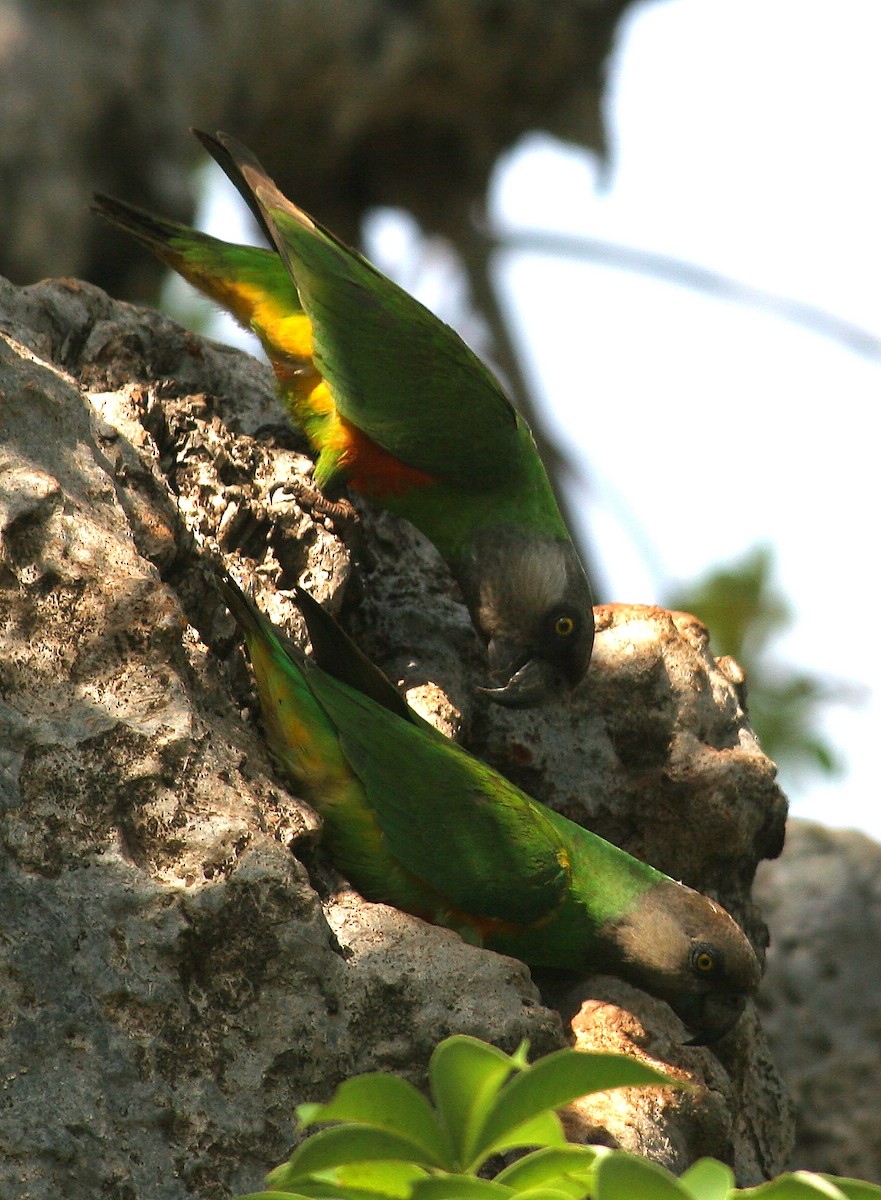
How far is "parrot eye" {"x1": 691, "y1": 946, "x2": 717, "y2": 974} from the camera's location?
3.64m

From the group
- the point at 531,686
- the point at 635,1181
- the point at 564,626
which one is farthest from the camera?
the point at 564,626

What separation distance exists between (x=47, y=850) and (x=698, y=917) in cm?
184

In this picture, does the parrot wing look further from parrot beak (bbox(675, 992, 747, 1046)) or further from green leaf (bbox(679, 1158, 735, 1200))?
green leaf (bbox(679, 1158, 735, 1200))

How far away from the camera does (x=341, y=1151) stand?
1.47 m

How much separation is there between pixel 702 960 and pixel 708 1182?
225 cm

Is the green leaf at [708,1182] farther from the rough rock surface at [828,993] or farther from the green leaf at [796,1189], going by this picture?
the rough rock surface at [828,993]

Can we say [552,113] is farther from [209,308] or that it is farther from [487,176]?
[209,308]

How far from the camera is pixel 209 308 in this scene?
5.12 meters

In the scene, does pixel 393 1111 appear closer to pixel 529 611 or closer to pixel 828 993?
pixel 529 611

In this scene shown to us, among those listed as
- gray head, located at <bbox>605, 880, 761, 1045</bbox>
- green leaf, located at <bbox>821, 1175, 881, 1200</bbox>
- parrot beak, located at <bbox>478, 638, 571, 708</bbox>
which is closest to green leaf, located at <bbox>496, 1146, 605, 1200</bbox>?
green leaf, located at <bbox>821, 1175, 881, 1200</bbox>

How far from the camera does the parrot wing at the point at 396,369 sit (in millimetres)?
4637

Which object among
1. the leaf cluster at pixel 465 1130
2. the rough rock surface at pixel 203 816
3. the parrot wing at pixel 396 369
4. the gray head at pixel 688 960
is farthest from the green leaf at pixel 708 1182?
the parrot wing at pixel 396 369

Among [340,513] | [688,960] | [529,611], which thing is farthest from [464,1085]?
[529,611]

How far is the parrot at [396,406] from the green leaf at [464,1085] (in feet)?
9.11
